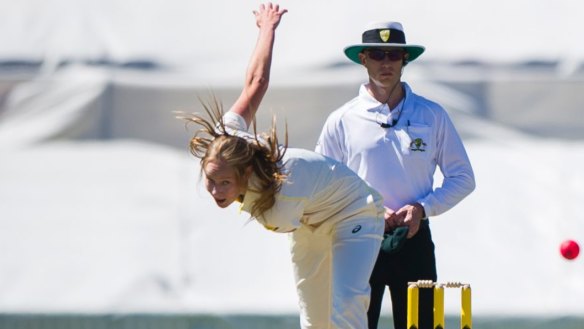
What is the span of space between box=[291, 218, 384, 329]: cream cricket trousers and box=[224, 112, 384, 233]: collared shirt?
4 centimetres

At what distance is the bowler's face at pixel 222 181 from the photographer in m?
4.34

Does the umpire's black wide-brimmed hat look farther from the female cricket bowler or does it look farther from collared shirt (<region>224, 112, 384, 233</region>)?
collared shirt (<region>224, 112, 384, 233</region>)

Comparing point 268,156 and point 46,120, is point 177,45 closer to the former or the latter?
point 46,120

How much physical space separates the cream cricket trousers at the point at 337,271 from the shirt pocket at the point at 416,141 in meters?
0.36

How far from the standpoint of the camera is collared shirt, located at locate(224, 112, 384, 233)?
4.43 meters

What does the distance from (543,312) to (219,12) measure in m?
2.24

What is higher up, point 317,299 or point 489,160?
point 489,160

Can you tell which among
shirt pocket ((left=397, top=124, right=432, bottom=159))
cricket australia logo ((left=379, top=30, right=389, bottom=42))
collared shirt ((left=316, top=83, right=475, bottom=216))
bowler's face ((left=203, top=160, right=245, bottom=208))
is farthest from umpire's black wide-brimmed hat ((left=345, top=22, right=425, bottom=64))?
bowler's face ((left=203, top=160, right=245, bottom=208))

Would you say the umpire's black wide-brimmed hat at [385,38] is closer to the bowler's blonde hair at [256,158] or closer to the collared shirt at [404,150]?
the collared shirt at [404,150]

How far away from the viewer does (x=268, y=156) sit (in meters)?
4.38

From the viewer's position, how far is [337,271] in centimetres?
457

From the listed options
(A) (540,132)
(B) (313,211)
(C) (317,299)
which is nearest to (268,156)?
(B) (313,211)

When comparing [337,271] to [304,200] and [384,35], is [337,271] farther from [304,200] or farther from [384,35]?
[384,35]

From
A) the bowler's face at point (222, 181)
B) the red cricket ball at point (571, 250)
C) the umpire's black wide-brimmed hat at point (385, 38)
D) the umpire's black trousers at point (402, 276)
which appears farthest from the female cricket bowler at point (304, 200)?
the red cricket ball at point (571, 250)
